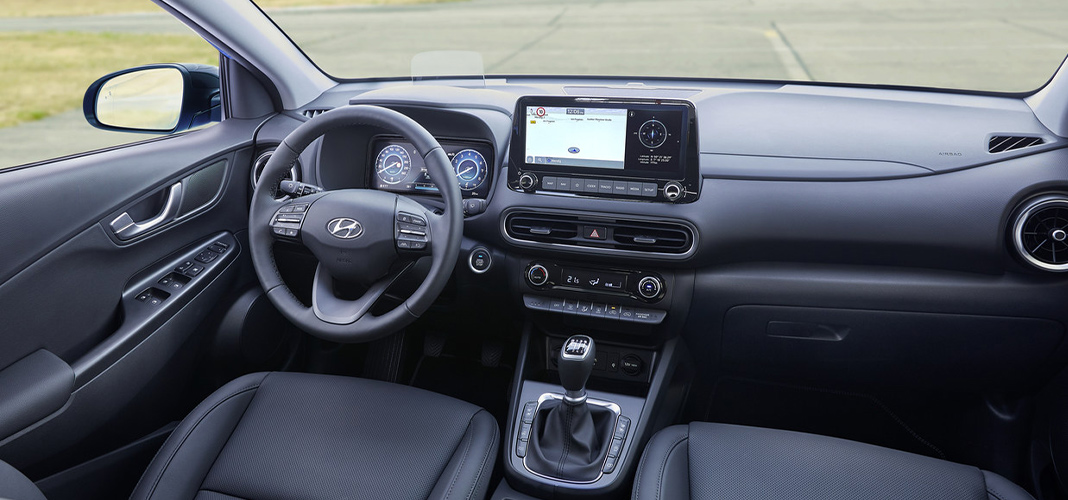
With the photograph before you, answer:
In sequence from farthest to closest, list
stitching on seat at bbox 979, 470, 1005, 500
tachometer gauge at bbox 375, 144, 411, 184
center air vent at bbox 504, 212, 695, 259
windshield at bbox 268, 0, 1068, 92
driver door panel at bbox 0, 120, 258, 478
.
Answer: windshield at bbox 268, 0, 1068, 92 < tachometer gauge at bbox 375, 144, 411, 184 < center air vent at bbox 504, 212, 695, 259 < driver door panel at bbox 0, 120, 258, 478 < stitching on seat at bbox 979, 470, 1005, 500

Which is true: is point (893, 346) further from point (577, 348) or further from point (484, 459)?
point (484, 459)

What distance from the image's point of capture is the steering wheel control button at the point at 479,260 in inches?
86.0

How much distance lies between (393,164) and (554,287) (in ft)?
2.14

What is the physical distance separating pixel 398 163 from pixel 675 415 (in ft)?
3.94

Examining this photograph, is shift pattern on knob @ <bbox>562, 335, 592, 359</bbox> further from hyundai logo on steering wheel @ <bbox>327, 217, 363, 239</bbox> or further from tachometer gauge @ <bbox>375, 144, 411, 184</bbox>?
tachometer gauge @ <bbox>375, 144, 411, 184</bbox>

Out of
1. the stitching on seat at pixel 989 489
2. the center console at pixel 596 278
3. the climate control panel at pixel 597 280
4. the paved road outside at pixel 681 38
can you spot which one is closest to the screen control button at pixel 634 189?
the center console at pixel 596 278

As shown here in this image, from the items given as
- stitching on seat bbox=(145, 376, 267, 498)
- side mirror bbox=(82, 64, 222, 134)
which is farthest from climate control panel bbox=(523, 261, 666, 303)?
side mirror bbox=(82, 64, 222, 134)

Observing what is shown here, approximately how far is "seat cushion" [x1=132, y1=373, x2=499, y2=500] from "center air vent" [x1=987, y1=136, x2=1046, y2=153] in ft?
4.99

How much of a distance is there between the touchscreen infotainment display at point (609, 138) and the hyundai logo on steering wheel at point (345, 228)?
1.89 ft

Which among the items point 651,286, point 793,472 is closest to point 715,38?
point 651,286

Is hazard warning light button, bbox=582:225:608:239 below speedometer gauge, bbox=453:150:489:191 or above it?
below

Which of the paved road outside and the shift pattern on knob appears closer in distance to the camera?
the shift pattern on knob

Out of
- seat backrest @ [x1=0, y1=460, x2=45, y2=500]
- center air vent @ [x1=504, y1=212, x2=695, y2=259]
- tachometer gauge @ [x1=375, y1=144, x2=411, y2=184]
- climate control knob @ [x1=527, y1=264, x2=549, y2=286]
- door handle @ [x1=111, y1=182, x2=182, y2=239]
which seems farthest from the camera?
tachometer gauge @ [x1=375, y1=144, x2=411, y2=184]

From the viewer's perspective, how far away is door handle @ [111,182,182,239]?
6.10 feet
